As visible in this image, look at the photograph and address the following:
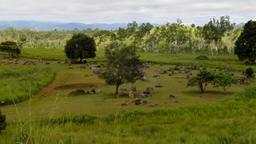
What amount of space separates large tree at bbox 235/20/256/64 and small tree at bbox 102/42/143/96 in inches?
2059

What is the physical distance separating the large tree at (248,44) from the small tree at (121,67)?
2059 inches

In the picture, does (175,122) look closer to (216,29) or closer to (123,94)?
(123,94)

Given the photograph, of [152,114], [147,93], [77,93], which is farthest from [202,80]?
[152,114]

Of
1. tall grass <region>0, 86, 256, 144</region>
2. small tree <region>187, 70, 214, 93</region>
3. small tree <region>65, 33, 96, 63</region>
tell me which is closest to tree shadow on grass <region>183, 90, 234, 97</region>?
small tree <region>187, 70, 214, 93</region>

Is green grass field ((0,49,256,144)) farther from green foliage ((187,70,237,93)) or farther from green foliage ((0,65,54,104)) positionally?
green foliage ((187,70,237,93))

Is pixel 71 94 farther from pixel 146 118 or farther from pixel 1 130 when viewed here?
pixel 1 130

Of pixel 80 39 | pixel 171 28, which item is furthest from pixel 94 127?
pixel 171 28

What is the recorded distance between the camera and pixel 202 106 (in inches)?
1716

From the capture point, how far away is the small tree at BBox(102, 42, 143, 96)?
54.9 metres

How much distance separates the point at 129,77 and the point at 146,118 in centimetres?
1571

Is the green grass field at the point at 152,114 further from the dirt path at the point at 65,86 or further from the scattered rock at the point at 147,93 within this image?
the scattered rock at the point at 147,93

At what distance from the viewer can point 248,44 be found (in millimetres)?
102000

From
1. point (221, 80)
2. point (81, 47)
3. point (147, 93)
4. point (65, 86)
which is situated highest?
point (81, 47)

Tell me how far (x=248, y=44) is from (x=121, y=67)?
5503cm
